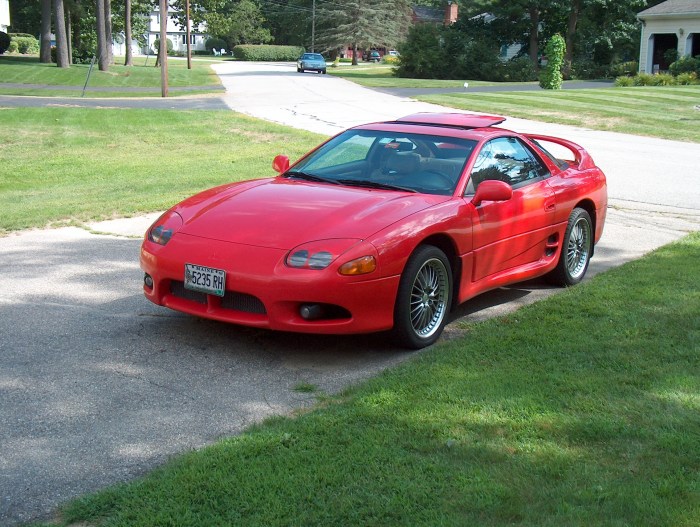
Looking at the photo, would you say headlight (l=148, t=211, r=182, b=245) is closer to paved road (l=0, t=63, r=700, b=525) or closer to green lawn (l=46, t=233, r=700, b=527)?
paved road (l=0, t=63, r=700, b=525)

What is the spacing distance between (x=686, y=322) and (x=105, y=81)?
3977cm

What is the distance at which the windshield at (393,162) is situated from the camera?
6.53 meters

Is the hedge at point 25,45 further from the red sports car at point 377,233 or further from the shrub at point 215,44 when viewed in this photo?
the red sports car at point 377,233

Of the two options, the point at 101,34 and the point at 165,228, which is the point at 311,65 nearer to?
the point at 101,34

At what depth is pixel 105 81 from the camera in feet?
140

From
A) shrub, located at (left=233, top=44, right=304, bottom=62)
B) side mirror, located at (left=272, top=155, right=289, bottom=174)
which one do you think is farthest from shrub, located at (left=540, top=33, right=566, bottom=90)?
shrub, located at (left=233, top=44, right=304, bottom=62)

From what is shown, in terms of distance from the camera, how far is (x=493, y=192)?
6250 millimetres

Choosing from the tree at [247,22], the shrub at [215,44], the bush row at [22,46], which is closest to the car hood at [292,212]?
the bush row at [22,46]

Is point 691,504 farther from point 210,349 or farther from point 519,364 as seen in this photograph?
point 210,349

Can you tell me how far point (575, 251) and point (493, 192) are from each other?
6.05ft

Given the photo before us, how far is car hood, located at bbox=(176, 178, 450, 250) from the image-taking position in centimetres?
563

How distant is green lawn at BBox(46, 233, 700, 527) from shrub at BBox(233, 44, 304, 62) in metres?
91.0

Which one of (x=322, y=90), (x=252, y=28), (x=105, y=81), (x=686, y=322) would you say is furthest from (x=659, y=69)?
(x=252, y=28)

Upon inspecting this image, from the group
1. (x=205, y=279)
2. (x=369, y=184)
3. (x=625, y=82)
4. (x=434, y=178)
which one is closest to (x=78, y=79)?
(x=625, y=82)
